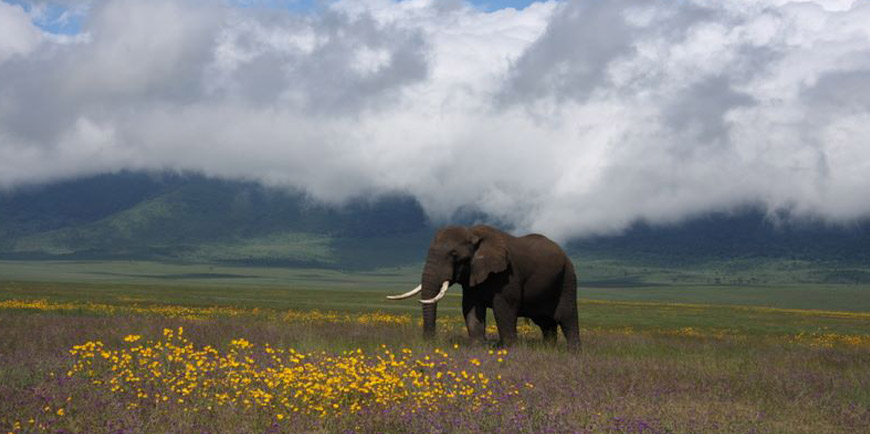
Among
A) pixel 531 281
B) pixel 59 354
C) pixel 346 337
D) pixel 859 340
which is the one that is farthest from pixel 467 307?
pixel 859 340

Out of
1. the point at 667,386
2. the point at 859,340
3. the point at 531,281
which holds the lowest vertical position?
the point at 859,340

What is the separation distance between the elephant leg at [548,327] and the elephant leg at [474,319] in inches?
104

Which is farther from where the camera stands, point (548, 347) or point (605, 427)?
point (548, 347)

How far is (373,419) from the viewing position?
1006 centimetres

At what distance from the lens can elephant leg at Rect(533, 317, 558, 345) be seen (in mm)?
22547

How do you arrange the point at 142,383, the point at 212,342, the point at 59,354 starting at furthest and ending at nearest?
the point at 212,342 < the point at 59,354 < the point at 142,383

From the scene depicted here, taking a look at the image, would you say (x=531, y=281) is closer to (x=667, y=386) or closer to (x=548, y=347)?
(x=548, y=347)

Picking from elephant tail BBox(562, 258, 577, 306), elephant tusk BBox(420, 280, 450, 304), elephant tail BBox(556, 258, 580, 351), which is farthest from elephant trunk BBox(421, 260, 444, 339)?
elephant tail BBox(562, 258, 577, 306)

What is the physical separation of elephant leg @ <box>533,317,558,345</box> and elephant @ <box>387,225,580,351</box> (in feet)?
2.79

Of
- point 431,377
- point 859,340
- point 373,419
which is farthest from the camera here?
point 859,340

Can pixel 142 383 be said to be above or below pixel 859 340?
above

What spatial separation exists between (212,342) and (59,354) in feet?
15.8

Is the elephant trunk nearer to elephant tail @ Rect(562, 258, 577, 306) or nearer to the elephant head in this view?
the elephant head

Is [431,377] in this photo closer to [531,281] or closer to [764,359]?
[531,281]
